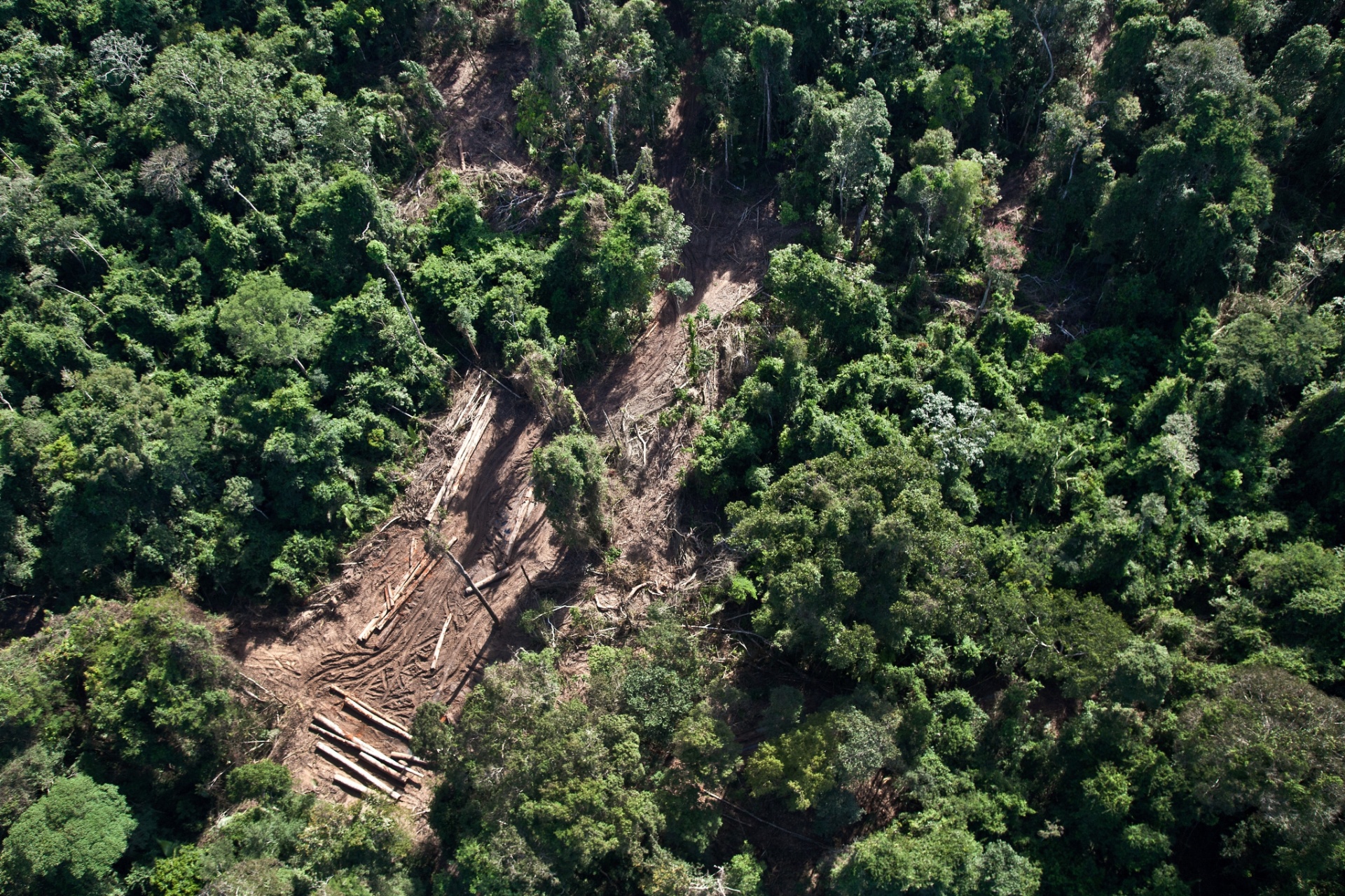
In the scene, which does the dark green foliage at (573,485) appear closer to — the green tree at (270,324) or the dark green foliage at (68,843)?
the green tree at (270,324)

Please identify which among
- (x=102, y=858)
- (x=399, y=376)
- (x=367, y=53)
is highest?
(x=367, y=53)

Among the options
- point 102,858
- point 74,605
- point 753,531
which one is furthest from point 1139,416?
point 74,605

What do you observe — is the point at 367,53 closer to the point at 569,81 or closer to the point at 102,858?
the point at 569,81

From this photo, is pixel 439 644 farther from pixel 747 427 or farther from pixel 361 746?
pixel 747 427

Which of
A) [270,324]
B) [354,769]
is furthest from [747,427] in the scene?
[270,324]

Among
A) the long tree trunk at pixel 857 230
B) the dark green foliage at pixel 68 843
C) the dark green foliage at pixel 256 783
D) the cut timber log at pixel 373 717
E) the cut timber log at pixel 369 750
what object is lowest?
the dark green foliage at pixel 68 843

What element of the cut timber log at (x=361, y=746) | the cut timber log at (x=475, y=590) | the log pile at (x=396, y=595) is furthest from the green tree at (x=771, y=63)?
the cut timber log at (x=361, y=746)
